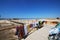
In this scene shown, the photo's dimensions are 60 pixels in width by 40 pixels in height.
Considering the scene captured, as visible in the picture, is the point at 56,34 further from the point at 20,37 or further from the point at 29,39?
the point at 20,37

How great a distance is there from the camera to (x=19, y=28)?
17.0 metres

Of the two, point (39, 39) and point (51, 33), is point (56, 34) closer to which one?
point (51, 33)

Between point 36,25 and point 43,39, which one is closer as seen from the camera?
point 43,39

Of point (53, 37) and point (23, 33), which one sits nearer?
point (53, 37)

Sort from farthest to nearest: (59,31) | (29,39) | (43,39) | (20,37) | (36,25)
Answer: (36,25)
(20,37)
(29,39)
(43,39)
(59,31)

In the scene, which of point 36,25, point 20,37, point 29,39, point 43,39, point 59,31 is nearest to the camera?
point 59,31

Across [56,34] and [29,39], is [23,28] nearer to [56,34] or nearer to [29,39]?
[29,39]

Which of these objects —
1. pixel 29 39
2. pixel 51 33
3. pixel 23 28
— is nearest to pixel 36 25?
pixel 23 28

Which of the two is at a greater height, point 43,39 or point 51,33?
point 51,33

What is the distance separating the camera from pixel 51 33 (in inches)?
432

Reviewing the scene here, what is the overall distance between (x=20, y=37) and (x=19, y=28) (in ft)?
4.24

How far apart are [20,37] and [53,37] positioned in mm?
6120

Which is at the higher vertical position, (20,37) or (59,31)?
(59,31)

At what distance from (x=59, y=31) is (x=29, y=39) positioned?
13.9ft
